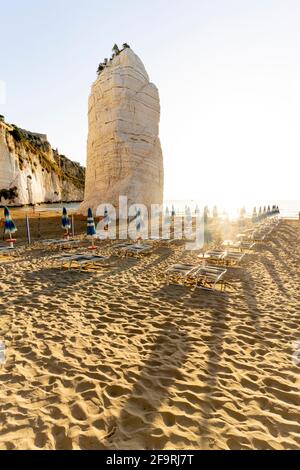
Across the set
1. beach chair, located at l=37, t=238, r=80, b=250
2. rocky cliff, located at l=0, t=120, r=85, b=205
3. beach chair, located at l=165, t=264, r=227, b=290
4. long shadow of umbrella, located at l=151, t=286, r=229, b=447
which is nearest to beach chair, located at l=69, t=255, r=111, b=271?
beach chair, located at l=165, t=264, r=227, b=290

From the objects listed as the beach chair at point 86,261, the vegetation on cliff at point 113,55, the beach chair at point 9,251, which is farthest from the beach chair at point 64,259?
the vegetation on cliff at point 113,55

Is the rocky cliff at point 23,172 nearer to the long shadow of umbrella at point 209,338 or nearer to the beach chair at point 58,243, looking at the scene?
the beach chair at point 58,243

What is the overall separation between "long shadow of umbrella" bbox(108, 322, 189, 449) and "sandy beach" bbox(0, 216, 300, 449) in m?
0.01

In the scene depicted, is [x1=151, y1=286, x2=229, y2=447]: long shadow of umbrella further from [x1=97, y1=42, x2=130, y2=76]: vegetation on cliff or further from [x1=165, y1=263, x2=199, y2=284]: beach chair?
[x1=97, y1=42, x2=130, y2=76]: vegetation on cliff

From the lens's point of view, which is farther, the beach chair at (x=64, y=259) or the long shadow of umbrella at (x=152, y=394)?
the beach chair at (x=64, y=259)

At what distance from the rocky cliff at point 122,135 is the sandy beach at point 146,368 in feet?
69.4

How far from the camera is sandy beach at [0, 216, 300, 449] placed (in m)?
2.78

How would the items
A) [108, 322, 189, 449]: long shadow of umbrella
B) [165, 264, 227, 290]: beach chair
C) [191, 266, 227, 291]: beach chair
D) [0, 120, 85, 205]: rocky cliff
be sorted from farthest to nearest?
1. [0, 120, 85, 205]: rocky cliff
2. [165, 264, 227, 290]: beach chair
3. [191, 266, 227, 291]: beach chair
4. [108, 322, 189, 449]: long shadow of umbrella

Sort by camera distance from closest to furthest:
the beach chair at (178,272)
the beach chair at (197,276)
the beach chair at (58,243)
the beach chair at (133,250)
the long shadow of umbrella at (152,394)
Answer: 1. the long shadow of umbrella at (152,394)
2. the beach chair at (197,276)
3. the beach chair at (178,272)
4. the beach chair at (133,250)
5. the beach chair at (58,243)

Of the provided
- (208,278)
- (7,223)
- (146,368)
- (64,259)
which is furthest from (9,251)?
(146,368)

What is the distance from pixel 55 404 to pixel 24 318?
2.71m

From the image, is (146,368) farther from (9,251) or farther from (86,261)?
(9,251)

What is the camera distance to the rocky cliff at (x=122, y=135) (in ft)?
90.0
